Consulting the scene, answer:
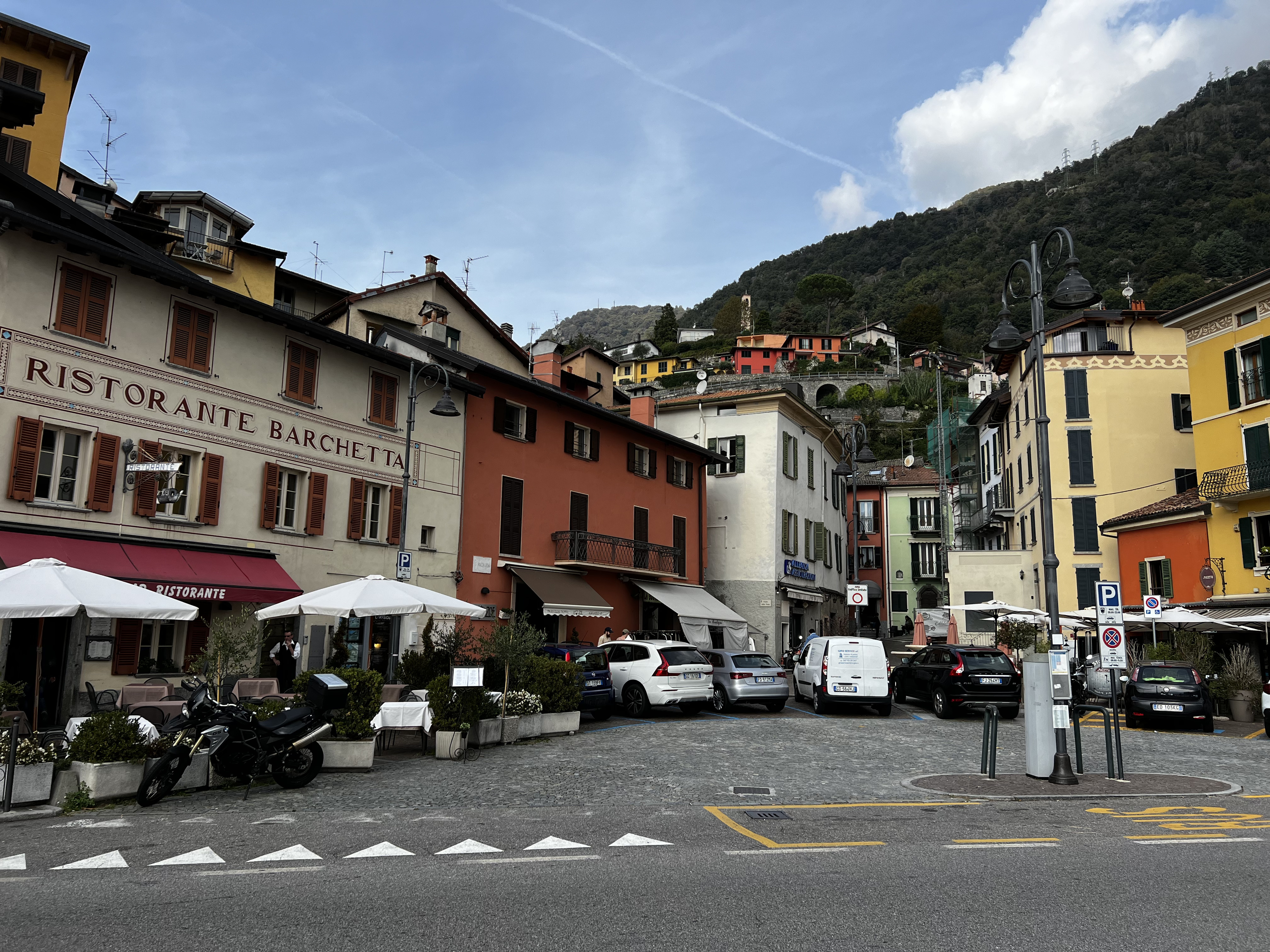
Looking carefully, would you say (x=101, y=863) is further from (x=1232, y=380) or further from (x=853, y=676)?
(x=1232, y=380)

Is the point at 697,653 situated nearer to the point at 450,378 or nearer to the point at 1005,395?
the point at 450,378

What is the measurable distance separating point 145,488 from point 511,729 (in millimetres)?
8287

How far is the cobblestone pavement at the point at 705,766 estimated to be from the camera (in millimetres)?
10617

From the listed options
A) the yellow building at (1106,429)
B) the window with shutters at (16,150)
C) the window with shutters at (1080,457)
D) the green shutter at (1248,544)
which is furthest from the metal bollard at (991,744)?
the window with shutters at (1080,457)

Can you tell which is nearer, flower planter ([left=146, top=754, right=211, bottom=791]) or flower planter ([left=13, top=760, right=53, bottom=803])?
flower planter ([left=13, top=760, right=53, bottom=803])

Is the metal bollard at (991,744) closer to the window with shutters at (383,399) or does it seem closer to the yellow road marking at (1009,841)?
the yellow road marking at (1009,841)

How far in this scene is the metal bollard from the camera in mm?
12117

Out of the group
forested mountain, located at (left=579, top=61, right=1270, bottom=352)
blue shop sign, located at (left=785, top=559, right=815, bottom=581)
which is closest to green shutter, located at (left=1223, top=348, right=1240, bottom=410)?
blue shop sign, located at (left=785, top=559, right=815, bottom=581)

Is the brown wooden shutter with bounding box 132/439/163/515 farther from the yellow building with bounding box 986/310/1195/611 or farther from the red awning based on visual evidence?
the yellow building with bounding box 986/310/1195/611

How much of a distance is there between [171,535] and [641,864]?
1397 centimetres

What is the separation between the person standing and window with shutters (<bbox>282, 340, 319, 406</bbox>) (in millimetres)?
5451

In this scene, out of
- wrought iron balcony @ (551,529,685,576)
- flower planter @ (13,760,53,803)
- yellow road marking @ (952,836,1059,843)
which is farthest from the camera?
wrought iron balcony @ (551,529,685,576)

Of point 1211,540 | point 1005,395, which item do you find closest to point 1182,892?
point 1211,540

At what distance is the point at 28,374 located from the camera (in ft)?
52.7
